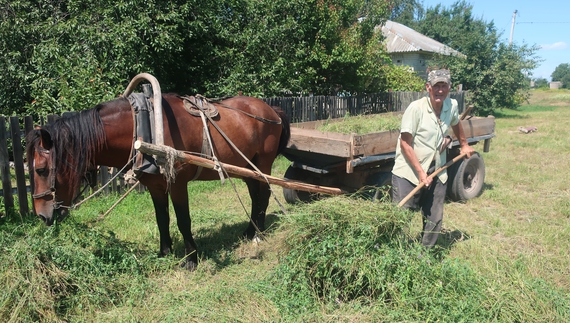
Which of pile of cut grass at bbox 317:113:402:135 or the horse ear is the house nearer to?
pile of cut grass at bbox 317:113:402:135

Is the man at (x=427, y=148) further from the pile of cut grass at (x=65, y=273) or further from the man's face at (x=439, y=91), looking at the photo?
the pile of cut grass at (x=65, y=273)

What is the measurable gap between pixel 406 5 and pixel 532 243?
5705 cm

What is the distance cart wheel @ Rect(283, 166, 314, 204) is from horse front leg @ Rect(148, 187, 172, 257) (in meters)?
1.89

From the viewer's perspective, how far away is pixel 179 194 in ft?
12.9

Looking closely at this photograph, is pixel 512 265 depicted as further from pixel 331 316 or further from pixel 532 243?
pixel 331 316

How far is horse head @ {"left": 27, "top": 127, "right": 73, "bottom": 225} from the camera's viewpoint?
3193 millimetres

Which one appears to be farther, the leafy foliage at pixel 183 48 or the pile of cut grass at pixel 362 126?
the leafy foliage at pixel 183 48

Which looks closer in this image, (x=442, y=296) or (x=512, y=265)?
(x=442, y=296)

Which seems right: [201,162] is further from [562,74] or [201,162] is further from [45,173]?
[562,74]

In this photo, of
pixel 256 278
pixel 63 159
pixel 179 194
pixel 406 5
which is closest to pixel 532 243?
pixel 256 278

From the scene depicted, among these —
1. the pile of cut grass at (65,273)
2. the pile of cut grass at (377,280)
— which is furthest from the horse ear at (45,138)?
the pile of cut grass at (377,280)

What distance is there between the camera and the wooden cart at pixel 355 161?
4.67 meters

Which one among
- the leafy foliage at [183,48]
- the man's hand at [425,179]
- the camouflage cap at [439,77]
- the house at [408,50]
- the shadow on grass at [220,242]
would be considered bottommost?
the shadow on grass at [220,242]

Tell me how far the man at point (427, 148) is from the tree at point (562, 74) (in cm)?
11718
